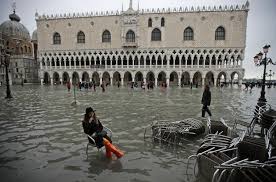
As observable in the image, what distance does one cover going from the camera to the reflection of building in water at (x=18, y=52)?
172 feet

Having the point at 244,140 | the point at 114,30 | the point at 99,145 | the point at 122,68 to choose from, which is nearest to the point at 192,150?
the point at 244,140

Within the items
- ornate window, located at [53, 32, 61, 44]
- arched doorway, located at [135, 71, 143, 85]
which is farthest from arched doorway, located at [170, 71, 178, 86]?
ornate window, located at [53, 32, 61, 44]

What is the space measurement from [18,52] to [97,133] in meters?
62.7

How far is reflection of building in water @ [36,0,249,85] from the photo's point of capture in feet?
129

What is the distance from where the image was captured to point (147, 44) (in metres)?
41.6

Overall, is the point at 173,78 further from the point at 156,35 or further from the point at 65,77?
the point at 65,77

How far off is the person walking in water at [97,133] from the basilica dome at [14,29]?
221 feet

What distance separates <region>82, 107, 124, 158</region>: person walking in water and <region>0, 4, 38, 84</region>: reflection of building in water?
166ft

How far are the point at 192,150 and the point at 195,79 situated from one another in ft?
134

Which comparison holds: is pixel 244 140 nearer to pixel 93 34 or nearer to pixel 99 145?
pixel 99 145

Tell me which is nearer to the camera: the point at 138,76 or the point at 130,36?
the point at 130,36

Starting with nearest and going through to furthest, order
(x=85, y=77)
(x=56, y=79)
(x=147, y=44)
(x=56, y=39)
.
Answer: (x=147, y=44), (x=56, y=39), (x=85, y=77), (x=56, y=79)

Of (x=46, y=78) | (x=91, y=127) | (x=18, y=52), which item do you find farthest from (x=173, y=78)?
(x=18, y=52)

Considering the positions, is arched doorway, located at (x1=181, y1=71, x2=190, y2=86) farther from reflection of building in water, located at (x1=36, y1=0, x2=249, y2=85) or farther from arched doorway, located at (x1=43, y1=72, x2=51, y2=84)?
arched doorway, located at (x1=43, y1=72, x2=51, y2=84)
